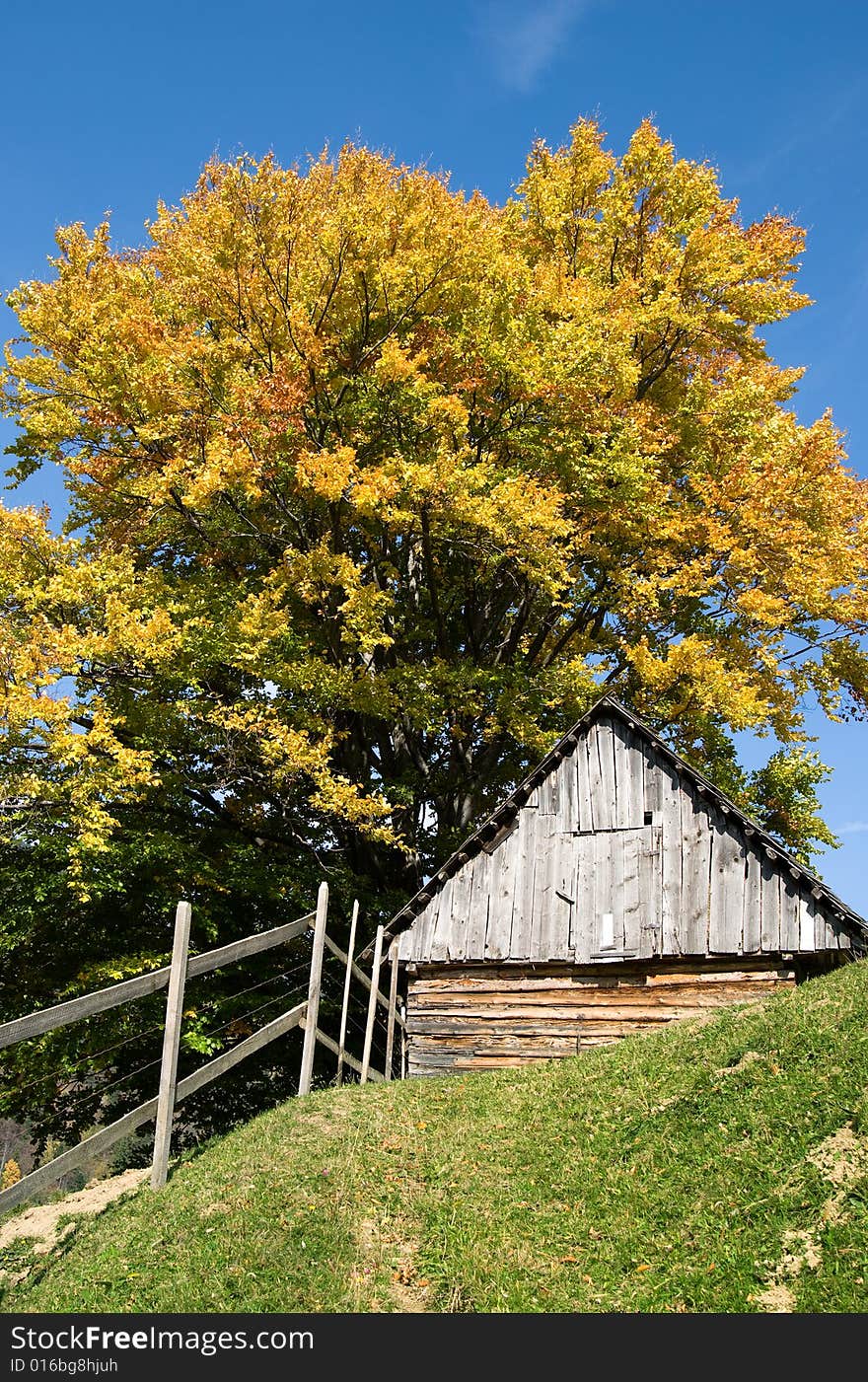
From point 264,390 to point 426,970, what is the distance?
10.1 meters

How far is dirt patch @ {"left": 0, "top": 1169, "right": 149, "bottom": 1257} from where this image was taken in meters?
7.98

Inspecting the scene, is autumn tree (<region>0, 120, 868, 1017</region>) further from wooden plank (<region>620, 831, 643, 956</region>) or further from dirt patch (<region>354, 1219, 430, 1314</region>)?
dirt patch (<region>354, 1219, 430, 1314</region>)

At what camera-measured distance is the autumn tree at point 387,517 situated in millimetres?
15805

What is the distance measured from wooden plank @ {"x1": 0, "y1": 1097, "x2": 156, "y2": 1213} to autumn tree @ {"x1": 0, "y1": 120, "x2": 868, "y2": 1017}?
6.39 meters

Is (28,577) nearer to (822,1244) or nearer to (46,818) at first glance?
(46,818)

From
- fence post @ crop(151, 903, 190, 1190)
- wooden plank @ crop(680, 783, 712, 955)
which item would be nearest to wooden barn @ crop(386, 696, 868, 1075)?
wooden plank @ crop(680, 783, 712, 955)

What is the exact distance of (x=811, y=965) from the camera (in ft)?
44.3

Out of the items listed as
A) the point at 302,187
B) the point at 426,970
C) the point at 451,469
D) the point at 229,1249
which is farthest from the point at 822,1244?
the point at 302,187

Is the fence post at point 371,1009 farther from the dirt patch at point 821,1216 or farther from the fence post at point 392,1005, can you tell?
the dirt patch at point 821,1216

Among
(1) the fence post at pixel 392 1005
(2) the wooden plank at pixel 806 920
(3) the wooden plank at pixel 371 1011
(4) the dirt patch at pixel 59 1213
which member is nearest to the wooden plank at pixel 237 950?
(4) the dirt patch at pixel 59 1213

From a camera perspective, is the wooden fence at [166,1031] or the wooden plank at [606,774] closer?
the wooden fence at [166,1031]

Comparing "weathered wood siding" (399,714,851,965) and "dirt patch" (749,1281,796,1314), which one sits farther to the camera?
"weathered wood siding" (399,714,851,965)

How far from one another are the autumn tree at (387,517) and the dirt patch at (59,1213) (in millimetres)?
5151

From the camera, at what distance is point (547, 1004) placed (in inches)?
559
